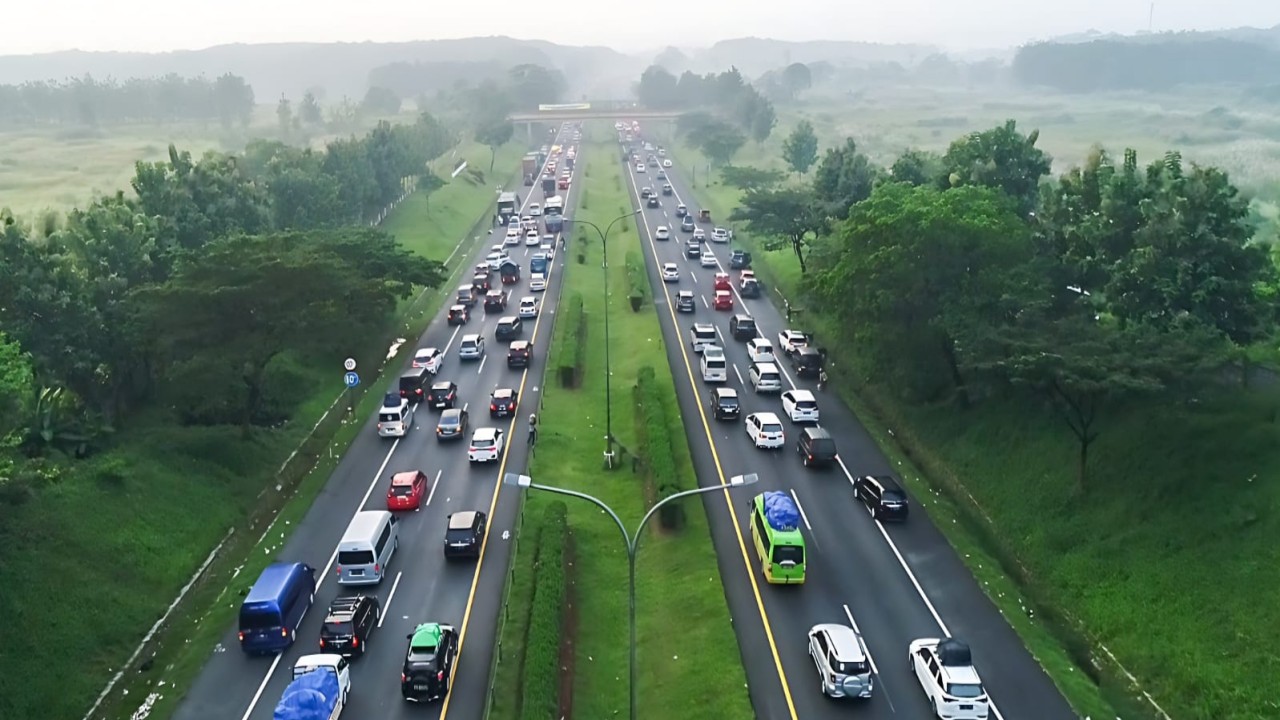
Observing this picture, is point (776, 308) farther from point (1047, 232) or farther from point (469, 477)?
point (469, 477)

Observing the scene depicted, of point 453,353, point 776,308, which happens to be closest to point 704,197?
point 776,308

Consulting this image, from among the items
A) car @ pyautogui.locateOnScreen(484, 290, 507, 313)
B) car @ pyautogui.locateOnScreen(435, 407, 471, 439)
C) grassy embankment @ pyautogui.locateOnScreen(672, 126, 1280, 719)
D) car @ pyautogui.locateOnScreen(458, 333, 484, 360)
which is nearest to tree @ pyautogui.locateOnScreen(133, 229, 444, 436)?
car @ pyautogui.locateOnScreen(435, 407, 471, 439)

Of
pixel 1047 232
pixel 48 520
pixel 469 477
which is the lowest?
pixel 469 477

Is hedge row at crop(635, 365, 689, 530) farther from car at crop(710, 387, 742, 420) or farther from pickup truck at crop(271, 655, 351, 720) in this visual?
pickup truck at crop(271, 655, 351, 720)

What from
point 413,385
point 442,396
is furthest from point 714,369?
point 413,385

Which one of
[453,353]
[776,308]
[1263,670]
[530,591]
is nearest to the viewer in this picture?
[1263,670]

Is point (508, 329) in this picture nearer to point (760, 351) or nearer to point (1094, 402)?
point (760, 351)

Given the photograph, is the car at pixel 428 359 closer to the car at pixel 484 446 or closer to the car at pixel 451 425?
the car at pixel 451 425
